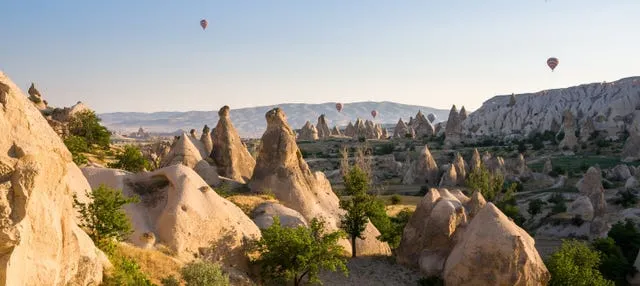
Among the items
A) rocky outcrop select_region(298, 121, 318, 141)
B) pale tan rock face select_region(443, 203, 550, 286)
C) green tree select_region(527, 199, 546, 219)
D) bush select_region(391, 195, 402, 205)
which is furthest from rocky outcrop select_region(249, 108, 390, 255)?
rocky outcrop select_region(298, 121, 318, 141)

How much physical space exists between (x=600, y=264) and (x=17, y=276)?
20.4 metres

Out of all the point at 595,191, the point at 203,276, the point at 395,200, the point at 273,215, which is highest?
the point at 273,215

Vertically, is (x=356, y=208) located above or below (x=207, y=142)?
below

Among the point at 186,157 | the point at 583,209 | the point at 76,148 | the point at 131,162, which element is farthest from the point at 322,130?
the point at 76,148

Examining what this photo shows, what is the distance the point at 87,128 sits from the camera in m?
31.9

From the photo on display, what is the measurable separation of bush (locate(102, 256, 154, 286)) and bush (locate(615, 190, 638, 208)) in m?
33.9

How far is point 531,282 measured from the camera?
634 inches

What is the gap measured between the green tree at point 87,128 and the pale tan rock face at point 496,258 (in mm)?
23469

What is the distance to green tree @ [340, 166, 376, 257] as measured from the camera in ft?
72.4

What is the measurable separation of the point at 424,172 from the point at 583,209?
2061 centimetres

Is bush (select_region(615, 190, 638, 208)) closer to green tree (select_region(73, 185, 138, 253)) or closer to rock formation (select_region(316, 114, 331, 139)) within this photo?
green tree (select_region(73, 185, 138, 253))

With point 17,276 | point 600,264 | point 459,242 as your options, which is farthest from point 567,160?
point 17,276

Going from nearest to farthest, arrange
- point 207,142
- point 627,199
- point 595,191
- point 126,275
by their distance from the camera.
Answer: point 126,275, point 595,191, point 207,142, point 627,199

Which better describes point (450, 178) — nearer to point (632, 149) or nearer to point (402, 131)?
point (632, 149)
